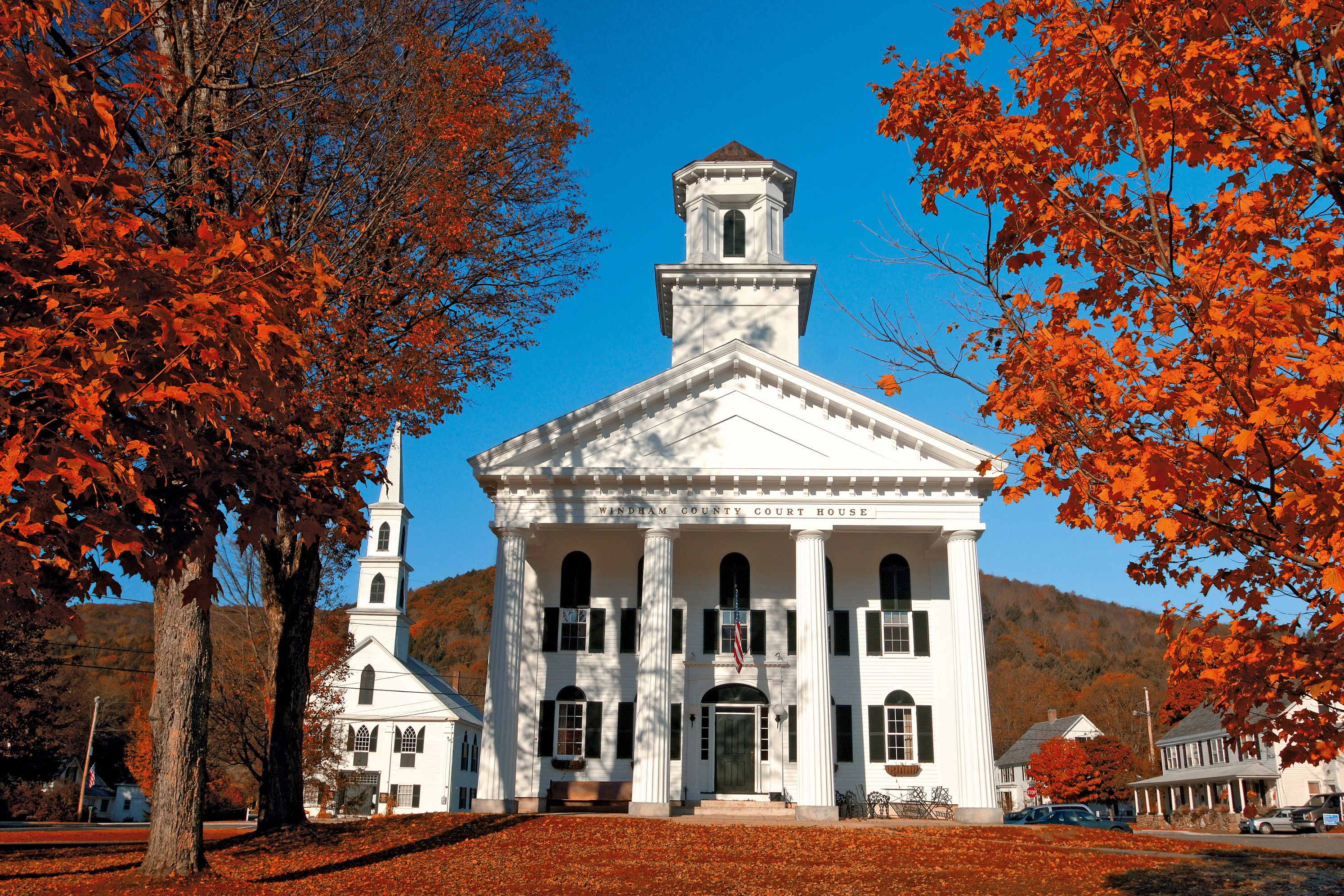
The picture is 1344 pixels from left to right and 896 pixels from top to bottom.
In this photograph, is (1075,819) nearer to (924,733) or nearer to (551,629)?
(924,733)

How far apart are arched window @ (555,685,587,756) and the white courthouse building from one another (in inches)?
2.1

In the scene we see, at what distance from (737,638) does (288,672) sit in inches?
492

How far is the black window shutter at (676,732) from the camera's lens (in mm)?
27047

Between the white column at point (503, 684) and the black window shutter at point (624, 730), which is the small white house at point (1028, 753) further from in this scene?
the white column at point (503, 684)

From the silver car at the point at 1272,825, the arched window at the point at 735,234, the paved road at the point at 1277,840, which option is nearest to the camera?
the paved road at the point at 1277,840

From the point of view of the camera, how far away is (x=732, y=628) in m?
28.4

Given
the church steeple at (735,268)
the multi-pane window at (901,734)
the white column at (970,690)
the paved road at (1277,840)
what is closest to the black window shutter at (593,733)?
the multi-pane window at (901,734)

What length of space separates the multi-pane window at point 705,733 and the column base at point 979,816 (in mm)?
6816

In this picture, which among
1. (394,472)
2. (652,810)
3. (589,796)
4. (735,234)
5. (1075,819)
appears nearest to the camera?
(652,810)

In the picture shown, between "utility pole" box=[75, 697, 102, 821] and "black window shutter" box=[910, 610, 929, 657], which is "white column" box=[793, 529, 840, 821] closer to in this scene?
"black window shutter" box=[910, 610, 929, 657]

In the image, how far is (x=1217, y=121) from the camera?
21.7 ft

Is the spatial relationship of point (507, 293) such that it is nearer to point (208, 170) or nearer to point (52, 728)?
point (208, 170)

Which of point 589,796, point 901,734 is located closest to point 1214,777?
point 901,734

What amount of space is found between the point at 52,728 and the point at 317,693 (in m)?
16.3
